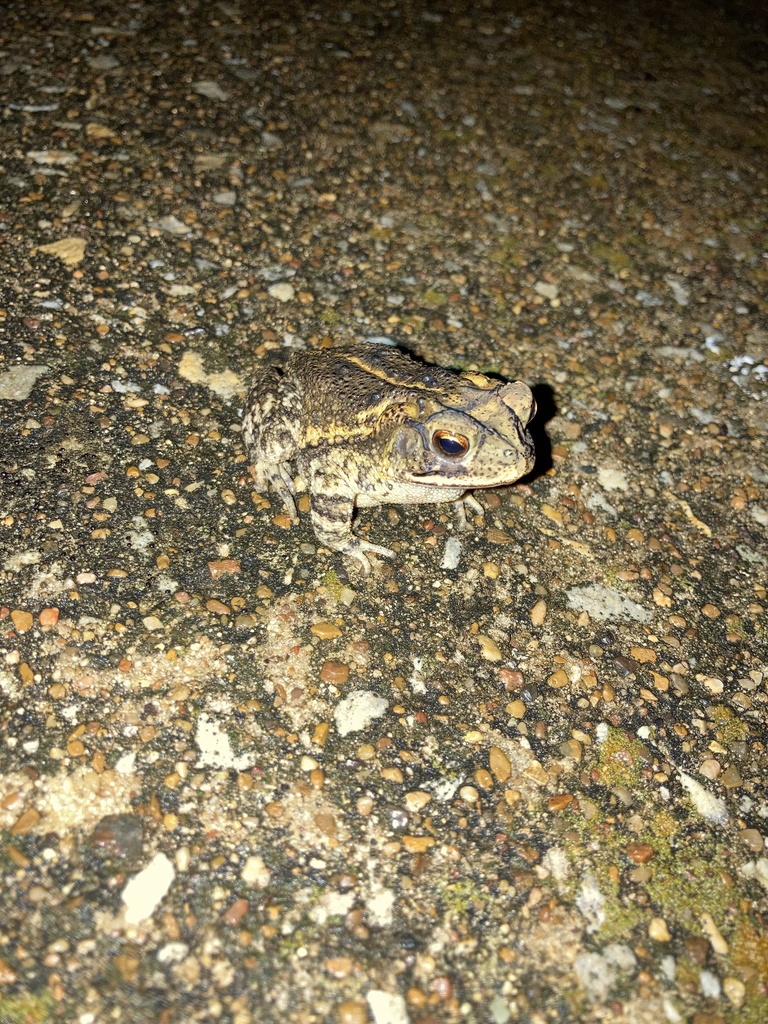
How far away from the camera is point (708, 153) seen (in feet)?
19.4

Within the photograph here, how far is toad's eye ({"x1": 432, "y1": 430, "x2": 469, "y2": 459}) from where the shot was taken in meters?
3.01

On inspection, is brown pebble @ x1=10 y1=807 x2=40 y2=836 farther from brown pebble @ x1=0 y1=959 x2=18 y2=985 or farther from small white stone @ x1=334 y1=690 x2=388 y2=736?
small white stone @ x1=334 y1=690 x2=388 y2=736

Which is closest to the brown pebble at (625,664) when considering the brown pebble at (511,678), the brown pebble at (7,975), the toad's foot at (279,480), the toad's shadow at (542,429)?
the brown pebble at (511,678)

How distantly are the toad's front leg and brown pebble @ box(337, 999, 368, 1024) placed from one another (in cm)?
152

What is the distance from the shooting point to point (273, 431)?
344 cm

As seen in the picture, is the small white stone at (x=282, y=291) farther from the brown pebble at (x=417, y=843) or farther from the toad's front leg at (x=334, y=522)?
the brown pebble at (x=417, y=843)

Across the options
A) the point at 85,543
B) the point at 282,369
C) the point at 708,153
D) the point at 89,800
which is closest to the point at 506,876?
the point at 89,800

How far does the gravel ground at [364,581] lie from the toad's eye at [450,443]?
0.57 m

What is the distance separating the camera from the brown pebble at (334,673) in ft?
10.0

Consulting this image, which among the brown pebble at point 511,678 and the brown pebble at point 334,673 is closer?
the brown pebble at point 334,673

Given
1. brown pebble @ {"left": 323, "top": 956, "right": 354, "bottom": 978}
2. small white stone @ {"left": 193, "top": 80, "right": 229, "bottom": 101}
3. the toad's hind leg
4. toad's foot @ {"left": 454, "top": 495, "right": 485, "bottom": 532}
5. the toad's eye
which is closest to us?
brown pebble @ {"left": 323, "top": 956, "right": 354, "bottom": 978}

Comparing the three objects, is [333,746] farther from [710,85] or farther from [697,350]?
[710,85]

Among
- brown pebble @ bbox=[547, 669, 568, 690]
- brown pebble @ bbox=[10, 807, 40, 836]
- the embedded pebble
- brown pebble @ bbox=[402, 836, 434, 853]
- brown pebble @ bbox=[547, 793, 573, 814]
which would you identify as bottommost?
the embedded pebble

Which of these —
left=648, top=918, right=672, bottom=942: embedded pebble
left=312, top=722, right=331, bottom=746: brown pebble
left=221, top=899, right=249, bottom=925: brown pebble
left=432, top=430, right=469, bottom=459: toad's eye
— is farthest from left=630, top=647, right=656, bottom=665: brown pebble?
left=221, top=899, right=249, bottom=925: brown pebble
